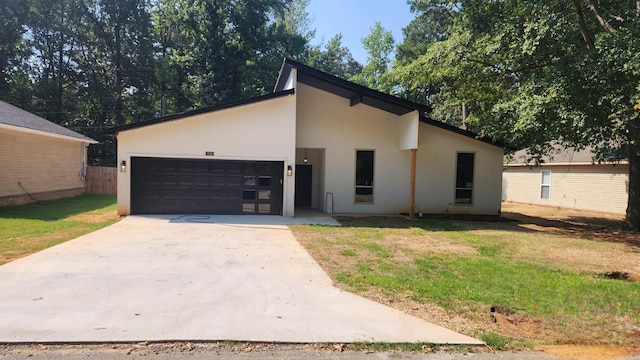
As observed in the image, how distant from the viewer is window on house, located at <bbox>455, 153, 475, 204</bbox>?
15180 millimetres

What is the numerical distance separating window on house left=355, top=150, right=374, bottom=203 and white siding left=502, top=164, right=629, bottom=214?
11.5 metres

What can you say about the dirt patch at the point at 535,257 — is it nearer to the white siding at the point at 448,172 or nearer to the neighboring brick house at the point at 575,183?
the neighboring brick house at the point at 575,183

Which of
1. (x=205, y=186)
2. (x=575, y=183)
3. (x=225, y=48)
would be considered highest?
(x=225, y=48)

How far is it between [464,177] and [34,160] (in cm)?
1776

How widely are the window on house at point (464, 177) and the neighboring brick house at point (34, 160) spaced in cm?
A: 1653

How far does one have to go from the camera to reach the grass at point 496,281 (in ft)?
14.1

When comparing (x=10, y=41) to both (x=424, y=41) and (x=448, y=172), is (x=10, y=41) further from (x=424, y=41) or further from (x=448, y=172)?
(x=448, y=172)

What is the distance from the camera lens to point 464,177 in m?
15.2

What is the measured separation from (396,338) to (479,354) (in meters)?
0.79

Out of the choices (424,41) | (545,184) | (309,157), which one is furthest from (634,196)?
(424,41)

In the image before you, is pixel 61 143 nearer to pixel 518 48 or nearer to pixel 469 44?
pixel 469 44

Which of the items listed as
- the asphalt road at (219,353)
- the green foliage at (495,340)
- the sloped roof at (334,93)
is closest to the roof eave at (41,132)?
the sloped roof at (334,93)

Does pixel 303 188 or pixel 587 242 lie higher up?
pixel 303 188

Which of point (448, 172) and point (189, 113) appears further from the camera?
point (448, 172)
